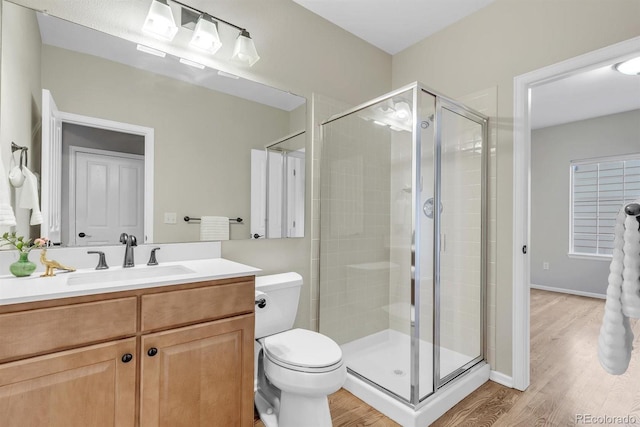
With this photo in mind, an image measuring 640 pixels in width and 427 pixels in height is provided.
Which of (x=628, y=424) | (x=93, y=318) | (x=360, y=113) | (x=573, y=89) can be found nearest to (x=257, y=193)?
(x=360, y=113)

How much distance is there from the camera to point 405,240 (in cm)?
203

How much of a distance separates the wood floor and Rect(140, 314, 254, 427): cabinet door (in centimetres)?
50

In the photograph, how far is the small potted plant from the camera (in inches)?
49.8

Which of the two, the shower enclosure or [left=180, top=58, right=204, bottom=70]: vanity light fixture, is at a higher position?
[left=180, top=58, right=204, bottom=70]: vanity light fixture

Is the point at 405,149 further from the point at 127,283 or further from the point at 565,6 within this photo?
the point at 127,283

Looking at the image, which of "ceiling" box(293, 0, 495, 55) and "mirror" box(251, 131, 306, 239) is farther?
"ceiling" box(293, 0, 495, 55)

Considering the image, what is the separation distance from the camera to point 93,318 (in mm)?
1106

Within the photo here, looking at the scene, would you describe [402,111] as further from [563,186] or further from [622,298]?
[563,186]

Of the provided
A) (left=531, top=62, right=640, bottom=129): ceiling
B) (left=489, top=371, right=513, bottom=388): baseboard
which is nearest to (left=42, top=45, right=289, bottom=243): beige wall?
(left=489, top=371, right=513, bottom=388): baseboard

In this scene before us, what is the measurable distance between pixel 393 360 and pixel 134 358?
1.58 meters

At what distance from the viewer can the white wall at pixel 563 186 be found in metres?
4.31

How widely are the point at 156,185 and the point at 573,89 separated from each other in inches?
168

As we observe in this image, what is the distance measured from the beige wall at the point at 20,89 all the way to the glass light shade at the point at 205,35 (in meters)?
0.69

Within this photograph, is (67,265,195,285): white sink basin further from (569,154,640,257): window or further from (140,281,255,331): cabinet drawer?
(569,154,640,257): window
